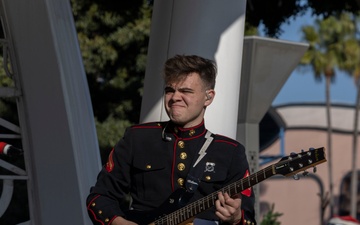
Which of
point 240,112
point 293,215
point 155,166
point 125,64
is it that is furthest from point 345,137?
point 155,166

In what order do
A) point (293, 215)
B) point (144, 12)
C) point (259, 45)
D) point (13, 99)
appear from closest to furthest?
point (13, 99) < point (259, 45) < point (144, 12) < point (293, 215)

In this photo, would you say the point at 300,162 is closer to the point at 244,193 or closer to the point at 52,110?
the point at 244,193

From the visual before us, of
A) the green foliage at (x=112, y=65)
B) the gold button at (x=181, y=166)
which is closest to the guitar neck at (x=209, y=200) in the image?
the gold button at (x=181, y=166)

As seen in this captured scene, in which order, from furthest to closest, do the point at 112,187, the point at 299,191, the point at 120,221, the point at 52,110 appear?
1. the point at 299,191
2. the point at 52,110
3. the point at 112,187
4. the point at 120,221

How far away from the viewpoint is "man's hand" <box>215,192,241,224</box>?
424 cm

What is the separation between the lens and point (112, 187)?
181 inches

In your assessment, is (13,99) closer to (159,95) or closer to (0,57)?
(0,57)

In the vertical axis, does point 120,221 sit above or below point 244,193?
below

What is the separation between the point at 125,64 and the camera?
62.7 ft

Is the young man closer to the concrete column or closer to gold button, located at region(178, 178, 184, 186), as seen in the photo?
gold button, located at region(178, 178, 184, 186)

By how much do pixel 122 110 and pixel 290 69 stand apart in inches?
393

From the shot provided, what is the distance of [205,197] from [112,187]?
1.47 feet

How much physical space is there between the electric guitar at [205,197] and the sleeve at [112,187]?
0.09 m

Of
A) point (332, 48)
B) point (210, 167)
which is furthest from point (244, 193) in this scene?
point (332, 48)
